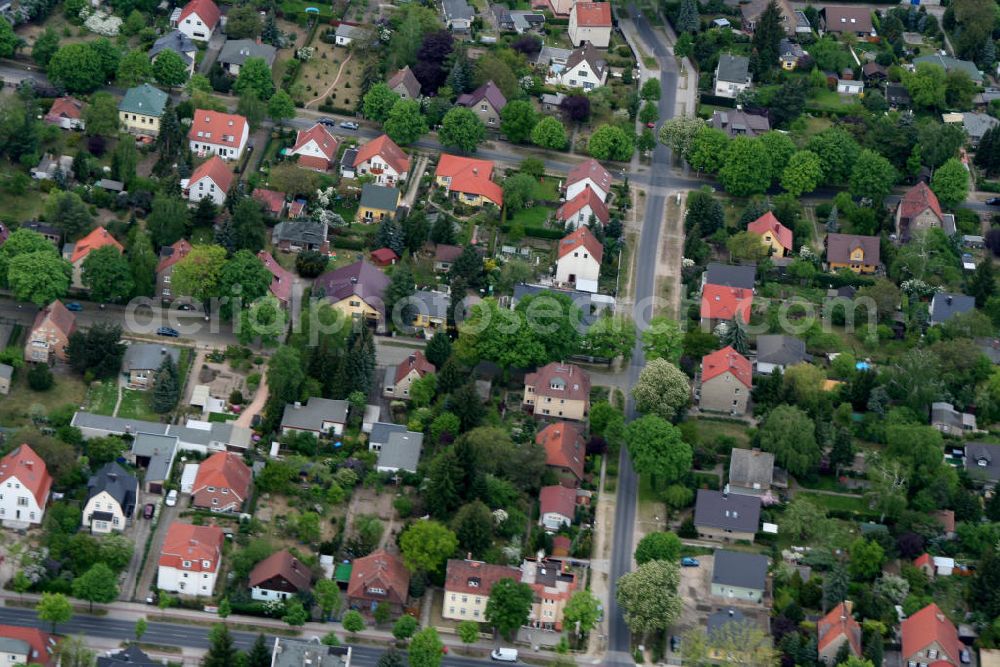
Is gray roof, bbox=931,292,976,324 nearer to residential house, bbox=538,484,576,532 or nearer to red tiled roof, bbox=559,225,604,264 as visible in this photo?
red tiled roof, bbox=559,225,604,264

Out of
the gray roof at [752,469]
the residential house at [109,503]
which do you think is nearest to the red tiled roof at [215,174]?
the residential house at [109,503]

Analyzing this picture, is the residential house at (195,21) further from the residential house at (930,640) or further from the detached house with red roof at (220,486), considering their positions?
the residential house at (930,640)

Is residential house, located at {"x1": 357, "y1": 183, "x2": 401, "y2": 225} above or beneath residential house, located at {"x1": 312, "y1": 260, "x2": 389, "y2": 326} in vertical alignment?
above

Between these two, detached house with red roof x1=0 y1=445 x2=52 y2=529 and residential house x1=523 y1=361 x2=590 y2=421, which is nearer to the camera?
detached house with red roof x1=0 y1=445 x2=52 y2=529

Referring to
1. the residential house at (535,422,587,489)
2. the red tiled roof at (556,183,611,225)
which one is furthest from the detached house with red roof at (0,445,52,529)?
the red tiled roof at (556,183,611,225)

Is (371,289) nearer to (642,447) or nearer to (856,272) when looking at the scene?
(642,447)

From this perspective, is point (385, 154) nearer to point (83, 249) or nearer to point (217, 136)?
point (217, 136)

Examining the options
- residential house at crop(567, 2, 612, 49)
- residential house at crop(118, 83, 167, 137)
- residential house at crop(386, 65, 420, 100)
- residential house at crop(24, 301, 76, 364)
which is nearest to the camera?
residential house at crop(24, 301, 76, 364)
